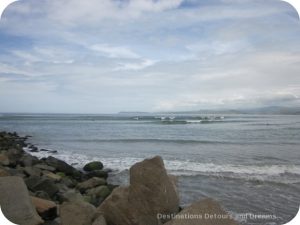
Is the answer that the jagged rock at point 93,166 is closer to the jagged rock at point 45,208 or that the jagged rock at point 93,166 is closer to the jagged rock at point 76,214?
the jagged rock at point 45,208

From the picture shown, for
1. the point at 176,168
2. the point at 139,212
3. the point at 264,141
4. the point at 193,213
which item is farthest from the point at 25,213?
the point at 264,141

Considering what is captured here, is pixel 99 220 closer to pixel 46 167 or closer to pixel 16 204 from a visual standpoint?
pixel 16 204

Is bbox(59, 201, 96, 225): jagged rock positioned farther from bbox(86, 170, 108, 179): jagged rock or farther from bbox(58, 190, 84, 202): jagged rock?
bbox(86, 170, 108, 179): jagged rock

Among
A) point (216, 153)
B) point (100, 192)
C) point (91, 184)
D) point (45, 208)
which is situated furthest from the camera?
point (216, 153)

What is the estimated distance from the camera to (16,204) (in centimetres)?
261

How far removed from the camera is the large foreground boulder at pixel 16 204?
8.40ft

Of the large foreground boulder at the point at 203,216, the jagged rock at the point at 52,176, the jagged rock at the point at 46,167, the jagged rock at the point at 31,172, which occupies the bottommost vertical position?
the jagged rock at the point at 52,176

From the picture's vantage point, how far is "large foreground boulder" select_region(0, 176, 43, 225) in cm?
256

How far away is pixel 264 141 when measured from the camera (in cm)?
520

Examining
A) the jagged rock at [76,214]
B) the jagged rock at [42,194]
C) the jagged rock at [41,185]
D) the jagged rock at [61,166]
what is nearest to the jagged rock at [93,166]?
the jagged rock at [61,166]

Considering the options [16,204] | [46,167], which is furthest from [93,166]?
[16,204]

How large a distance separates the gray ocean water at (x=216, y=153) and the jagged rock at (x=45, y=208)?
1187 mm

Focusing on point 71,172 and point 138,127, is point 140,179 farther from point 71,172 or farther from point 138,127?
point 71,172

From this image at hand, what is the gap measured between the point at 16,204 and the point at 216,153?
2.78m
